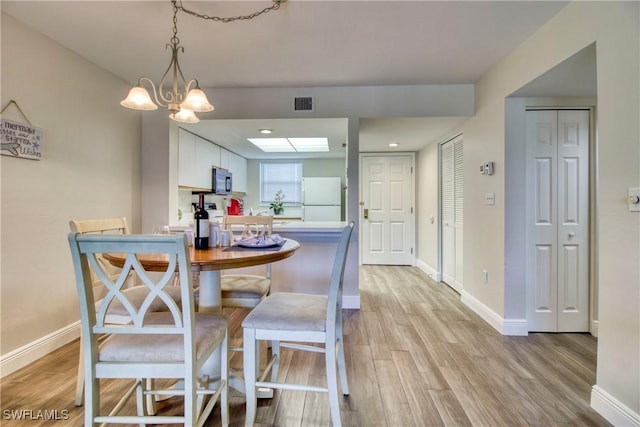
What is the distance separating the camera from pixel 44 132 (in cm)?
210

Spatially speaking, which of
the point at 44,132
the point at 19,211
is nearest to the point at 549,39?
the point at 44,132

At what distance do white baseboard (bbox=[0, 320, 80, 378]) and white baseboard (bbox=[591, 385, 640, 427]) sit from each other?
344 cm

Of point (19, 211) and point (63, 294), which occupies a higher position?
point (19, 211)

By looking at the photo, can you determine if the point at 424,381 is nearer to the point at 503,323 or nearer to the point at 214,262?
the point at 503,323

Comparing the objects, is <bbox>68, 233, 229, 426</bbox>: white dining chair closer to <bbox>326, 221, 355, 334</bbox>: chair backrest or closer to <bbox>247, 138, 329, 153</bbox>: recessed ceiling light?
<bbox>326, 221, 355, 334</bbox>: chair backrest

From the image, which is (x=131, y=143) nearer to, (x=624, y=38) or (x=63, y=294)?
(x=63, y=294)

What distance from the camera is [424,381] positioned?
1.81m

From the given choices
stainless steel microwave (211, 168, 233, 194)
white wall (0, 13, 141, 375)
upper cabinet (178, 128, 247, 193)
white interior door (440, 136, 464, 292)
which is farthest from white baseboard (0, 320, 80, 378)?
white interior door (440, 136, 464, 292)

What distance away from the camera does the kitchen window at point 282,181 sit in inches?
239

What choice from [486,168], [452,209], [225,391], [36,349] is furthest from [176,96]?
[452,209]

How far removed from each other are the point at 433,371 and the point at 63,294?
277 centimetres

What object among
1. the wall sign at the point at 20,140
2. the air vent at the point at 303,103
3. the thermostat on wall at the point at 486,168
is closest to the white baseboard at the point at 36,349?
the wall sign at the point at 20,140

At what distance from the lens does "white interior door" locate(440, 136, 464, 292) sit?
3.54 meters

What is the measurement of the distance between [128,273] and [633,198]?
7.20ft
